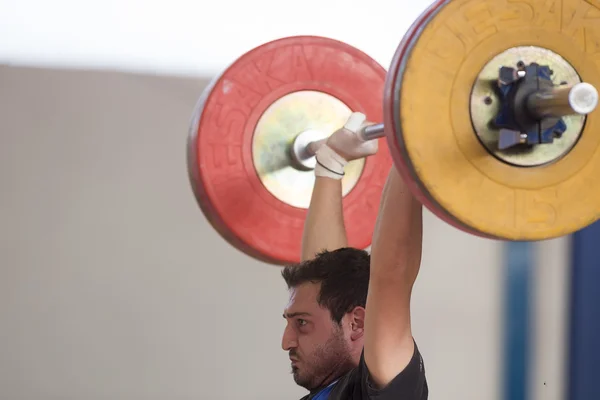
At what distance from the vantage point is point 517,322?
312cm

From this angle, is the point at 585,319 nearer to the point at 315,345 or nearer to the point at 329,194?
the point at 329,194

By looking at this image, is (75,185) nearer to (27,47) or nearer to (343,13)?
(27,47)

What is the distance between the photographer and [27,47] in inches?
105

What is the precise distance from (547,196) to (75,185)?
189 cm

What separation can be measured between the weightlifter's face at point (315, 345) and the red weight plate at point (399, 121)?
45 cm

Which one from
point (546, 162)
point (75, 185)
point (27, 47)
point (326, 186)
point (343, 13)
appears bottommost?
point (546, 162)

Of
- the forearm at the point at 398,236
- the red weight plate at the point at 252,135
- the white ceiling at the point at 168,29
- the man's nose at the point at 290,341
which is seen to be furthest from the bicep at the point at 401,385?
the white ceiling at the point at 168,29

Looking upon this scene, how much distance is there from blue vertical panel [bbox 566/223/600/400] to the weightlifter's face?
5.68ft

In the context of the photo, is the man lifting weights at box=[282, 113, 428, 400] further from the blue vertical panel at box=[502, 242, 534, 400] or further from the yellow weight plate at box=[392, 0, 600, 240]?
the blue vertical panel at box=[502, 242, 534, 400]

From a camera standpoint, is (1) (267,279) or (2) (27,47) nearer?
(2) (27,47)

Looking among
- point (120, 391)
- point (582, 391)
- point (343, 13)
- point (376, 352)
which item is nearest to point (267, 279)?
point (120, 391)

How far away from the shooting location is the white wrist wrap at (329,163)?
1.82 m

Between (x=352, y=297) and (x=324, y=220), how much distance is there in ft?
1.03

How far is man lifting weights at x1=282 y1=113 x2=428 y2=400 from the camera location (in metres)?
1.25
